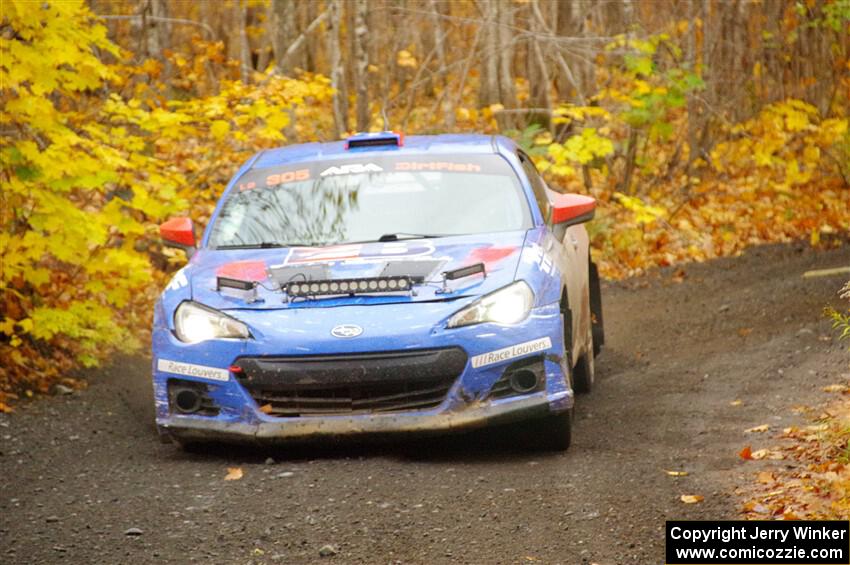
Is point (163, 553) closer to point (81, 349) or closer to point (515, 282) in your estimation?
point (515, 282)

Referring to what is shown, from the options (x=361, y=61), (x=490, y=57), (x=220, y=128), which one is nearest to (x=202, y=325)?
(x=220, y=128)

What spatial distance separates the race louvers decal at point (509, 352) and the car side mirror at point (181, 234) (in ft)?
7.00

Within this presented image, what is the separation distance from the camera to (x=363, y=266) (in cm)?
670

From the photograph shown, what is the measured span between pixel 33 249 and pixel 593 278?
4.10 meters

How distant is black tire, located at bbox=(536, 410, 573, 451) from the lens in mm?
6538

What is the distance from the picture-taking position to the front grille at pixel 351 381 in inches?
249

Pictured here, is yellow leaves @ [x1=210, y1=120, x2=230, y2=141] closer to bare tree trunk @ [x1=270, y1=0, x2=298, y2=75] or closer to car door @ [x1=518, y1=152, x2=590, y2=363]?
car door @ [x1=518, y1=152, x2=590, y2=363]

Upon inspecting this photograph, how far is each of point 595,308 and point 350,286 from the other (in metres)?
3.54

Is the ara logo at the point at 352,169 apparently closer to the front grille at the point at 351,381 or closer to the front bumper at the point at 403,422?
the front grille at the point at 351,381

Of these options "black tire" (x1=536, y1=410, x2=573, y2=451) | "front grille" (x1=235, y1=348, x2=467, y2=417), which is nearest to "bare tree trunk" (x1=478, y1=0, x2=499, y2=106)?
"black tire" (x1=536, y1=410, x2=573, y2=451)

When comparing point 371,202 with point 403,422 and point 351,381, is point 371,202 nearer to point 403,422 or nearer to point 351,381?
point 351,381

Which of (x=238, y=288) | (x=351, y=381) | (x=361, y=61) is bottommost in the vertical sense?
(x=351, y=381)

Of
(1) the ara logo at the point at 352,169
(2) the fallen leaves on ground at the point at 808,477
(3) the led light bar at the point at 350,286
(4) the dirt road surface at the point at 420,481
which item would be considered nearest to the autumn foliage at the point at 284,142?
(4) the dirt road surface at the point at 420,481

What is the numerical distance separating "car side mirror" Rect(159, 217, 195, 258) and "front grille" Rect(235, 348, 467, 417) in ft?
4.37
